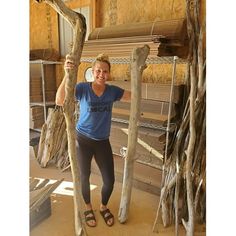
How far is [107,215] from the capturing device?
1.24 m

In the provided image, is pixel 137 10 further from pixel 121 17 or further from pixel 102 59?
pixel 102 59

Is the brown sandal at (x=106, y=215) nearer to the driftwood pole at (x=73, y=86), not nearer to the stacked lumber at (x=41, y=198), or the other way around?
the driftwood pole at (x=73, y=86)

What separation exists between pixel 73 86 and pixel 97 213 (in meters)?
0.60

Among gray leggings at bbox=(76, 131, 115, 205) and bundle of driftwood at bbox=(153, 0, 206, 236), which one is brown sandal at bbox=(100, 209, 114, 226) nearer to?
gray leggings at bbox=(76, 131, 115, 205)

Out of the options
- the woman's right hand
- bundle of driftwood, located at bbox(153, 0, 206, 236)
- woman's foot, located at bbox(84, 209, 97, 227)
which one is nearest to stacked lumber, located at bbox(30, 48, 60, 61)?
the woman's right hand

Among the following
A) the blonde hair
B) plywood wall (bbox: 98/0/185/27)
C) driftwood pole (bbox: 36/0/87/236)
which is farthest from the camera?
plywood wall (bbox: 98/0/185/27)

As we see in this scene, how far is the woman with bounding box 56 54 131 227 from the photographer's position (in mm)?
1073

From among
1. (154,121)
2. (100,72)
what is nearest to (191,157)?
(154,121)

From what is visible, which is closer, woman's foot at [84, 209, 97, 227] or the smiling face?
the smiling face

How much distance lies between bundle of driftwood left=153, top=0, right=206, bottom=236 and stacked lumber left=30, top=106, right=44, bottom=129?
0.67 metres

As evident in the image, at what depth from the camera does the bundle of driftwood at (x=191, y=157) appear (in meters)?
1.16

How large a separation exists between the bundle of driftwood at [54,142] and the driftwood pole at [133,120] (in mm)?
285
